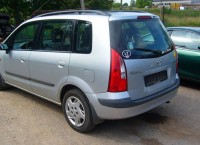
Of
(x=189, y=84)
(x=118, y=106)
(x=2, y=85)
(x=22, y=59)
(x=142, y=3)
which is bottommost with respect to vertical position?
(x=189, y=84)

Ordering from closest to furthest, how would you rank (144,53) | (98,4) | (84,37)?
(144,53)
(84,37)
(98,4)

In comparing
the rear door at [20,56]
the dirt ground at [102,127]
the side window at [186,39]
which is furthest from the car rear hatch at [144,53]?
the side window at [186,39]

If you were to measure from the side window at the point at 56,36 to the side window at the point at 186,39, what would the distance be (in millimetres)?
3346

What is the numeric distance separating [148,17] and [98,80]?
1259 mm

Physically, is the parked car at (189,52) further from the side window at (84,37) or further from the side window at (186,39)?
the side window at (84,37)

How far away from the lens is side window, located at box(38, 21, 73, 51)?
4371 mm

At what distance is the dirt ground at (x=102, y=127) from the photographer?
163 inches

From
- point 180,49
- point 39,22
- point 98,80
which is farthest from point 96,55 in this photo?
point 180,49

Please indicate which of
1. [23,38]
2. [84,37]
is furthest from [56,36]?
[23,38]

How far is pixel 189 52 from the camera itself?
21.6ft

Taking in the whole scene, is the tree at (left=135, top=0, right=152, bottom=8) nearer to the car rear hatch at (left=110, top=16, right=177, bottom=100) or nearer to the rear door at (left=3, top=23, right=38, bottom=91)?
the rear door at (left=3, top=23, right=38, bottom=91)

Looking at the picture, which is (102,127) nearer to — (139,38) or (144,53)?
(144,53)

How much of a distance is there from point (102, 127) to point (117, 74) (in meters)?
1.17

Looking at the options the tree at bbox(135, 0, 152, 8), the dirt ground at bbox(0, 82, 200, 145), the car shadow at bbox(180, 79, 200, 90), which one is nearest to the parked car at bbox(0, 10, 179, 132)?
the dirt ground at bbox(0, 82, 200, 145)
